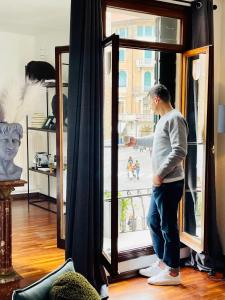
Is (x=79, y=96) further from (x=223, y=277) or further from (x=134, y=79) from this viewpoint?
(x=223, y=277)

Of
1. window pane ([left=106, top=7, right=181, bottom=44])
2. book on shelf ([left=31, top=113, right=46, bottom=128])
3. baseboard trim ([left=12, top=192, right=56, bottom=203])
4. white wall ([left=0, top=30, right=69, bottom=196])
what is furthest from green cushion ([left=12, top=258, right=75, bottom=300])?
baseboard trim ([left=12, top=192, right=56, bottom=203])

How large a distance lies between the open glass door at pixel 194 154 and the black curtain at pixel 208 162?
0.02m

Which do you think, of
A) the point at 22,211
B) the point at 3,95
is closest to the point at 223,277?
the point at 3,95

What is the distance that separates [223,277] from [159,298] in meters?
0.69

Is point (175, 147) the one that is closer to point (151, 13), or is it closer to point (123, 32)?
point (123, 32)

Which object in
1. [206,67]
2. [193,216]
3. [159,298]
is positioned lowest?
[159,298]

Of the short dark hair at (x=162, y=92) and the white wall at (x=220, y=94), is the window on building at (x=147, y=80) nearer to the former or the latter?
the white wall at (x=220, y=94)

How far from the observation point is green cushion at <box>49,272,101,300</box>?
1.47 meters

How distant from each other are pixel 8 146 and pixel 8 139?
2.1 inches

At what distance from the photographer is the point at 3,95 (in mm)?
2898

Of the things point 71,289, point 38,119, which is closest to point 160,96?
point 71,289

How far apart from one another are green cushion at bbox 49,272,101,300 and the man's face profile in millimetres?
1535

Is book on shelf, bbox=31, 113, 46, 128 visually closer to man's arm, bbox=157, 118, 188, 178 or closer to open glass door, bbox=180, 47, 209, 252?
open glass door, bbox=180, 47, 209, 252

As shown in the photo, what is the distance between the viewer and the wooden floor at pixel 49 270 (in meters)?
2.90
